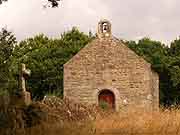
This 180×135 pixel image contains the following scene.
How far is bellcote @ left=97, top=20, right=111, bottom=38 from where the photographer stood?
34.9 m

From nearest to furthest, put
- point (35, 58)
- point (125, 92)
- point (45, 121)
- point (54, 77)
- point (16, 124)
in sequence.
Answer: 1. point (16, 124)
2. point (45, 121)
3. point (125, 92)
4. point (54, 77)
5. point (35, 58)

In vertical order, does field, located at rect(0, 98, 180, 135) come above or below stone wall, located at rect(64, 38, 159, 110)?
below

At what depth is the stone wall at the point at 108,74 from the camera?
34156 mm

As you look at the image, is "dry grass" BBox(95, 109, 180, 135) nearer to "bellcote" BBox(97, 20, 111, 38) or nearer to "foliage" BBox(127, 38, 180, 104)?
"bellcote" BBox(97, 20, 111, 38)

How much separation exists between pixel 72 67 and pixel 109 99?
3.06m

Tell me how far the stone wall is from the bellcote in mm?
403

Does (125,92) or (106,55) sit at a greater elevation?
(106,55)

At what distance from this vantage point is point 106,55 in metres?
34.6

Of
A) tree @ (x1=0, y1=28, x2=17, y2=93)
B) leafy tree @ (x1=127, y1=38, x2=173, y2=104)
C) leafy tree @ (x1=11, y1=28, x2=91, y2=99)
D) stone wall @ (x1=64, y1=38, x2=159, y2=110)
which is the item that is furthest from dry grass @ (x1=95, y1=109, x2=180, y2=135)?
leafy tree @ (x1=127, y1=38, x2=173, y2=104)

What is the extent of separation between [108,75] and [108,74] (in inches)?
2.5

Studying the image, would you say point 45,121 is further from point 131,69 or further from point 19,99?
point 131,69

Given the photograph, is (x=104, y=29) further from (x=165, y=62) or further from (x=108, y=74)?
(x=165, y=62)

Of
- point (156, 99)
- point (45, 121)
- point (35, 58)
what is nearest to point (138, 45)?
point (35, 58)

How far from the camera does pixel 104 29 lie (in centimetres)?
3516
